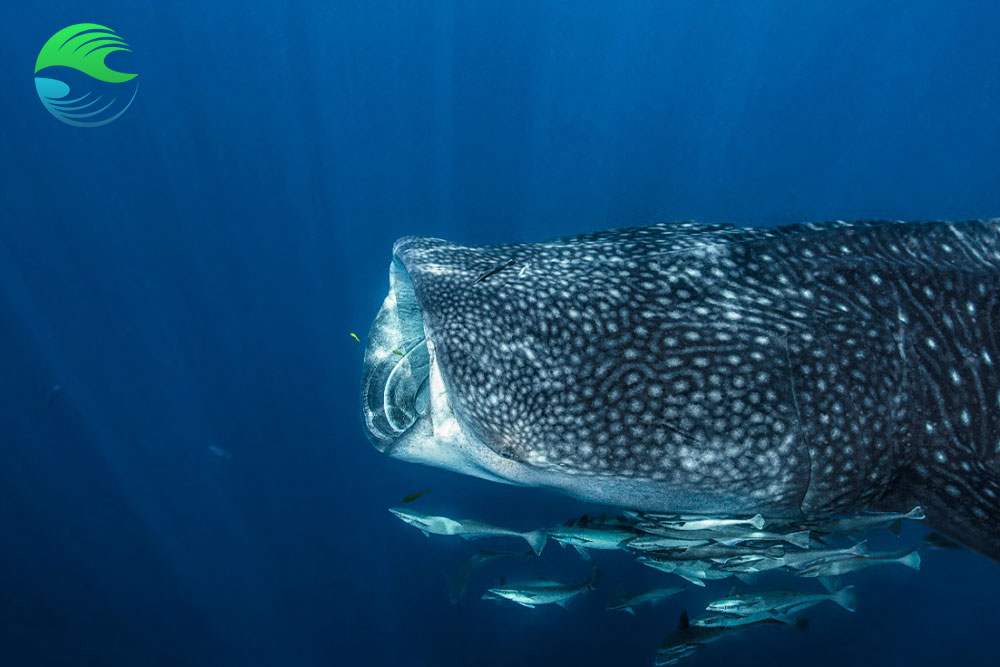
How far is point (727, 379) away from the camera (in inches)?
91.8

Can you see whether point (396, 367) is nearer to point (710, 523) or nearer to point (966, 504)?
point (710, 523)

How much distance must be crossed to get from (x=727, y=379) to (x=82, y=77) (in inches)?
544

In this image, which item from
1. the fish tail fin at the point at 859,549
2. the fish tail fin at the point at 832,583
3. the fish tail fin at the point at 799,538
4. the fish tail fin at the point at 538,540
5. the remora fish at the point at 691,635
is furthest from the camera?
the fish tail fin at the point at 832,583

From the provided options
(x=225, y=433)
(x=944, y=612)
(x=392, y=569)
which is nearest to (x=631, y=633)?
(x=392, y=569)

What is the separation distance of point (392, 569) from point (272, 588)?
9.74 ft

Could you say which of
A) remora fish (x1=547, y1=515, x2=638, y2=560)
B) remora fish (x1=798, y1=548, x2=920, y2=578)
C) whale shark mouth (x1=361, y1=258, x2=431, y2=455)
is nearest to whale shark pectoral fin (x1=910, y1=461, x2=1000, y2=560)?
remora fish (x1=798, y1=548, x2=920, y2=578)

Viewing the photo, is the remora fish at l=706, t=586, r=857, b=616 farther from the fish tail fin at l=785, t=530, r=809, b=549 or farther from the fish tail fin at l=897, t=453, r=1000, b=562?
the fish tail fin at l=897, t=453, r=1000, b=562

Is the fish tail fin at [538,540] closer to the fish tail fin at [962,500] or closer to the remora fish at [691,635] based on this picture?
the remora fish at [691,635]

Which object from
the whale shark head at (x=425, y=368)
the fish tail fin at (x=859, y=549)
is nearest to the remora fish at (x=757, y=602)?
the fish tail fin at (x=859, y=549)

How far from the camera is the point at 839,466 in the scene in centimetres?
238

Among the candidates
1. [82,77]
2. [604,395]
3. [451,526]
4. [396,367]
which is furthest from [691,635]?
[82,77]

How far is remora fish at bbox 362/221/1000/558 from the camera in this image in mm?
2279

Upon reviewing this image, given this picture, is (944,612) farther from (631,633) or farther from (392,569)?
(392,569)

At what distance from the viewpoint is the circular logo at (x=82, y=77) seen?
34.3ft
